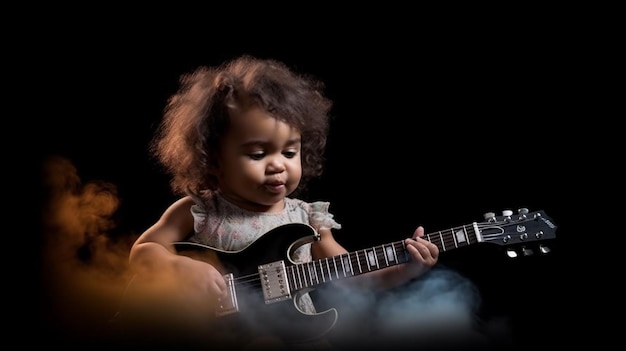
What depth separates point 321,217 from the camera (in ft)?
7.44

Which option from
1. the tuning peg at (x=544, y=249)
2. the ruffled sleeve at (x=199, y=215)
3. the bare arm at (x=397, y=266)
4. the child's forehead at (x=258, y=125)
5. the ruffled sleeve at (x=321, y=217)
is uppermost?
the child's forehead at (x=258, y=125)

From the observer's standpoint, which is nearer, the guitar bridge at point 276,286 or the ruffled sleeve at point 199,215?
the guitar bridge at point 276,286

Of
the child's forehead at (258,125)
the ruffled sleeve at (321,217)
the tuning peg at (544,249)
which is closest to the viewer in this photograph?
the tuning peg at (544,249)

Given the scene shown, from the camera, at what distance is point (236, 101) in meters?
2.18

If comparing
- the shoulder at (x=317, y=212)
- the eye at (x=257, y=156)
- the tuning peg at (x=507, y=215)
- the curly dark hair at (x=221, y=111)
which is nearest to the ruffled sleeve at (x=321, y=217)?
the shoulder at (x=317, y=212)

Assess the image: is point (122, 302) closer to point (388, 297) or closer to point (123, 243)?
point (123, 243)

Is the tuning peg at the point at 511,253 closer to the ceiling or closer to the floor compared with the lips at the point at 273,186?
closer to the floor

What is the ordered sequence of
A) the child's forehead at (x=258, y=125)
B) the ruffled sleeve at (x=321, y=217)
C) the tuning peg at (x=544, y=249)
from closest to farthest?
the tuning peg at (x=544, y=249), the child's forehead at (x=258, y=125), the ruffled sleeve at (x=321, y=217)

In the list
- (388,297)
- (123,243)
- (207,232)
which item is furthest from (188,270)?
(388,297)

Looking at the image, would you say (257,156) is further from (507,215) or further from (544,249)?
(544,249)

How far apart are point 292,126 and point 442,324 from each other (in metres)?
0.68

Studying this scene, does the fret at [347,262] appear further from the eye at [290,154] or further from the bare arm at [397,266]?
the eye at [290,154]

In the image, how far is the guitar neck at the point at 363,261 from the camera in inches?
80.5

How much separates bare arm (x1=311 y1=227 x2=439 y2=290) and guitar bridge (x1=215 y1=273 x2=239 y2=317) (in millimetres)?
296
